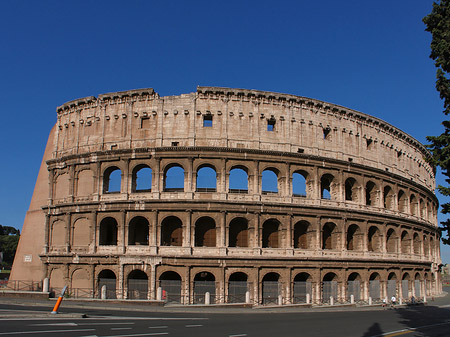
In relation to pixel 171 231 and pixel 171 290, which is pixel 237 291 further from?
pixel 171 231

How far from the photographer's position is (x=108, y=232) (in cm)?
3659

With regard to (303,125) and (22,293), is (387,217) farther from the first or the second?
(22,293)

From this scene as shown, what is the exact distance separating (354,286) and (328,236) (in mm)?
4732

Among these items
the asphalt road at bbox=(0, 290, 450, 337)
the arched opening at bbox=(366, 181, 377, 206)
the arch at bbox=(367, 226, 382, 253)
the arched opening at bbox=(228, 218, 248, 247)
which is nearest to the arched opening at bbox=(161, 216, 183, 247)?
the arched opening at bbox=(228, 218, 248, 247)

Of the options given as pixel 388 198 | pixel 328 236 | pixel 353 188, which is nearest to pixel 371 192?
pixel 388 198

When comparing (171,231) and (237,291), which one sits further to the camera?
(171,231)

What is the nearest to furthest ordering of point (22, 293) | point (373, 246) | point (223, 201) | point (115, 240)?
point (22, 293), point (223, 201), point (115, 240), point (373, 246)

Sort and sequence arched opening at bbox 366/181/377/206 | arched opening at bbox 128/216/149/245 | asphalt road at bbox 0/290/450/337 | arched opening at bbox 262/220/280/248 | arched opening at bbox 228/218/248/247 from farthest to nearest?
arched opening at bbox 366/181/377/206
arched opening at bbox 262/220/280/248
arched opening at bbox 128/216/149/245
arched opening at bbox 228/218/248/247
asphalt road at bbox 0/290/450/337

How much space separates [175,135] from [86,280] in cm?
1359

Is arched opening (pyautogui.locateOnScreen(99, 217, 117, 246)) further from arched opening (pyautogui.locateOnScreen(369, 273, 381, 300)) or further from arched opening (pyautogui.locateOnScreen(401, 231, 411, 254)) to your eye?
arched opening (pyautogui.locateOnScreen(401, 231, 411, 254))

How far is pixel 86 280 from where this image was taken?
33469 millimetres

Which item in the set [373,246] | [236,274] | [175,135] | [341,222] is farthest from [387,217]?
[175,135]

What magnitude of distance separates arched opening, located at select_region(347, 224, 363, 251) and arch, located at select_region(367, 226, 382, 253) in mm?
2262

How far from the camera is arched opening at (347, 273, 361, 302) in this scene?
1422 inches
